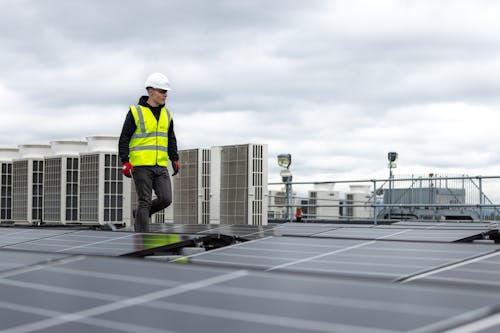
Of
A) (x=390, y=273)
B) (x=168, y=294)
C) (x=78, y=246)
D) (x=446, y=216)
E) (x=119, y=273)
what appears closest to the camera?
(x=168, y=294)

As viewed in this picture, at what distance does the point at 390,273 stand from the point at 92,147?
25.4 m

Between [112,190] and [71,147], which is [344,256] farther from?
[71,147]

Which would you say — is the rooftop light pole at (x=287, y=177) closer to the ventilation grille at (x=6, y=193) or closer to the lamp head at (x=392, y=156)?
the lamp head at (x=392, y=156)

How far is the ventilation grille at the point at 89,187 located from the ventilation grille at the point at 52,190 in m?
2.19

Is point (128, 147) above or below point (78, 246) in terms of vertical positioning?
above

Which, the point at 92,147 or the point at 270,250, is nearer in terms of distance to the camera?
the point at 270,250

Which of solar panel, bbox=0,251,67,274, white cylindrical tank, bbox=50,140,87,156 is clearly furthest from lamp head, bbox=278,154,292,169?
solar panel, bbox=0,251,67,274

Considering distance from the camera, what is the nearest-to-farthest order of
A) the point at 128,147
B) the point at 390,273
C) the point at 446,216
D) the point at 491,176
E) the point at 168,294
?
the point at 168,294 → the point at 390,273 → the point at 128,147 → the point at 491,176 → the point at 446,216

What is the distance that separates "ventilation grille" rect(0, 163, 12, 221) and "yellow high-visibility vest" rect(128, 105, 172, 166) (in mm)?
27570

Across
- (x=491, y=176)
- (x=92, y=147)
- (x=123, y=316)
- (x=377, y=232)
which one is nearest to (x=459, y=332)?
(x=123, y=316)

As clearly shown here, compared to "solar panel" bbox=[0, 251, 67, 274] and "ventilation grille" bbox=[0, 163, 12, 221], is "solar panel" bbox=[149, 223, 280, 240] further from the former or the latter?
"ventilation grille" bbox=[0, 163, 12, 221]

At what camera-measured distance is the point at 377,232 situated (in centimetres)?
720

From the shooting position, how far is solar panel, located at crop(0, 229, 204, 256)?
15.0ft

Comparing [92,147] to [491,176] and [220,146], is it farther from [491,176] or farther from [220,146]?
[491,176]
